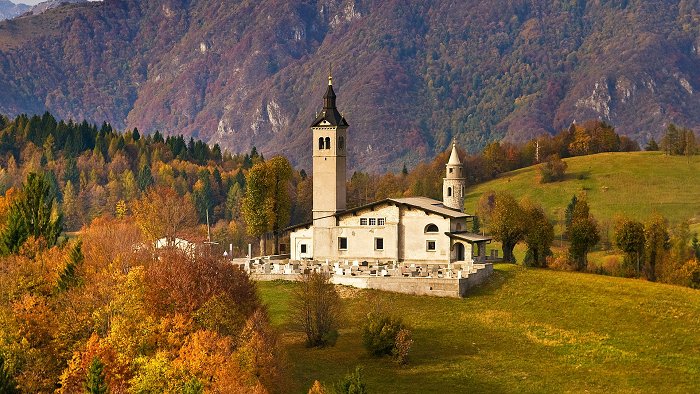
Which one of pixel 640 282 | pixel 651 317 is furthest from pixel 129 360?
pixel 640 282

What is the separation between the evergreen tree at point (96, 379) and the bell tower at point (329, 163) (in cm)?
4267

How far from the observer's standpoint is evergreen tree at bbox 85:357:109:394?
51.6 metres

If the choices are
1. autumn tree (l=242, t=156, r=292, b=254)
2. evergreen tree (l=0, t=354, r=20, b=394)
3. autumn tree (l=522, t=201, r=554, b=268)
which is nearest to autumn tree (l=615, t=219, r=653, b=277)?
autumn tree (l=522, t=201, r=554, b=268)

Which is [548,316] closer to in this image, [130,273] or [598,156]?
[130,273]

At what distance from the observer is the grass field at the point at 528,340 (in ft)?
205

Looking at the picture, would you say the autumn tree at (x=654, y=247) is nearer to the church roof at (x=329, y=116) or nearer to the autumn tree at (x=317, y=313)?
the church roof at (x=329, y=116)

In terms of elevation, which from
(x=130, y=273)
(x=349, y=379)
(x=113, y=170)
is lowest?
(x=349, y=379)

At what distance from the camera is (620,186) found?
166 m

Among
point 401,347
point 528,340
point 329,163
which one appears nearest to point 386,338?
point 401,347

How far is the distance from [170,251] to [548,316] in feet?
78.3

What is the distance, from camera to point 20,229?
73.1m

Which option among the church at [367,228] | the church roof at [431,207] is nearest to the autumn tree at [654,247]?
the church at [367,228]

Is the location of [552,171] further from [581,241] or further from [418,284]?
[418,284]

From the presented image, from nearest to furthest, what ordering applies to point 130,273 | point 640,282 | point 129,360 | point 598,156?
point 129,360, point 130,273, point 640,282, point 598,156
